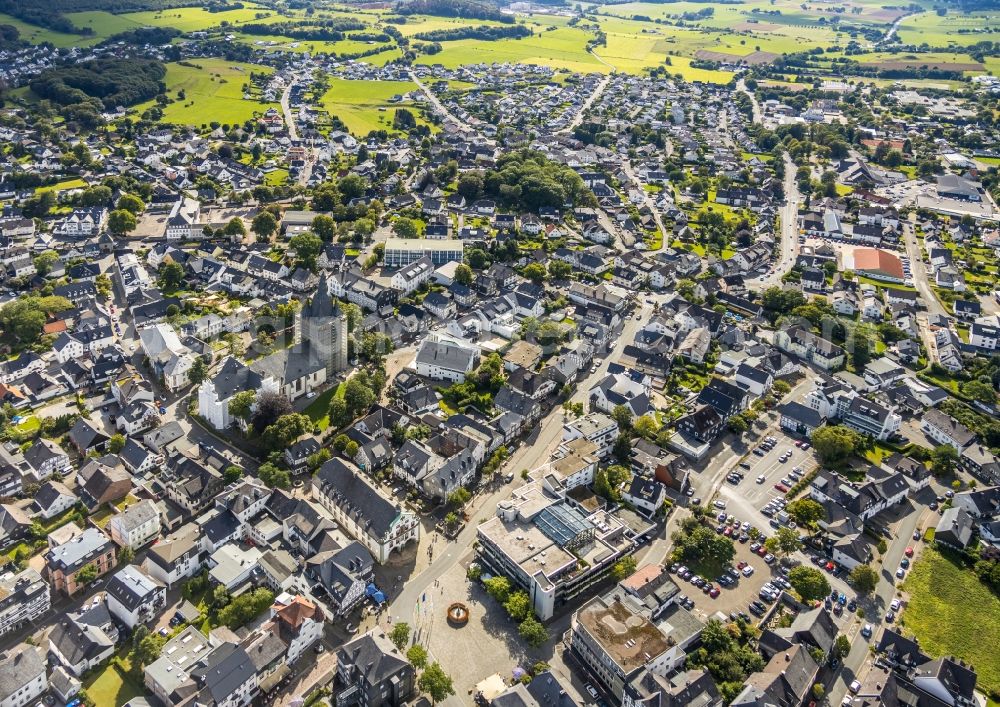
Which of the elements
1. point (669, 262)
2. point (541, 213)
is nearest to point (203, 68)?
point (541, 213)

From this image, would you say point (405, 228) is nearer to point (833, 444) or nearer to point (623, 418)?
point (623, 418)

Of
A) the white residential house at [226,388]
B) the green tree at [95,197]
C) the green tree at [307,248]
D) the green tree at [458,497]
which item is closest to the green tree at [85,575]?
the white residential house at [226,388]

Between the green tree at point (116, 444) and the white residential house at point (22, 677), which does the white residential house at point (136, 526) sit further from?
the white residential house at point (22, 677)

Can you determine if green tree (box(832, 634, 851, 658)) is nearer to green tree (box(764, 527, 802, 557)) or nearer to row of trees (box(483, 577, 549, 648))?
green tree (box(764, 527, 802, 557))

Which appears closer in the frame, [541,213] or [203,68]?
[541,213]

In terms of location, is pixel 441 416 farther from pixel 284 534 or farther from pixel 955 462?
pixel 955 462
